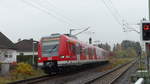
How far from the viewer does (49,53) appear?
77.5ft

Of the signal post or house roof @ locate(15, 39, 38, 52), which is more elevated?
house roof @ locate(15, 39, 38, 52)

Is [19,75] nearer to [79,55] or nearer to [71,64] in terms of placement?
[71,64]

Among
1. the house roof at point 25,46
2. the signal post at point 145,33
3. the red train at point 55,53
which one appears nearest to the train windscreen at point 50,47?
the red train at point 55,53

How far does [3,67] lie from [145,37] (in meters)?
17.7

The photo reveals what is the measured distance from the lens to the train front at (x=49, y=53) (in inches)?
917

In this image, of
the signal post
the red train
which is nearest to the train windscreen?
the red train

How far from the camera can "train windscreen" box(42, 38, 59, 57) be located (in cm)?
2354

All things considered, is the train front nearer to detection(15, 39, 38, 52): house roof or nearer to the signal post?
the signal post

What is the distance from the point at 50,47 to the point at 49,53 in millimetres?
507

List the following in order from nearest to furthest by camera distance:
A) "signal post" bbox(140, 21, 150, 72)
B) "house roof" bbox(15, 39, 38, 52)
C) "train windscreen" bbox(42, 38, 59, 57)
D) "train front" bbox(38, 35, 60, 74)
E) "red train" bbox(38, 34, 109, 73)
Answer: "signal post" bbox(140, 21, 150, 72), "red train" bbox(38, 34, 109, 73), "train front" bbox(38, 35, 60, 74), "train windscreen" bbox(42, 38, 59, 57), "house roof" bbox(15, 39, 38, 52)

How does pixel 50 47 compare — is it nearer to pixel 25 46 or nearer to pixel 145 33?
pixel 145 33

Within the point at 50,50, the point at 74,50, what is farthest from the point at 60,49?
the point at 74,50

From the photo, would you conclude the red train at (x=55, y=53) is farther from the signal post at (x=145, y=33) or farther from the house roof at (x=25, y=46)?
the house roof at (x=25, y=46)

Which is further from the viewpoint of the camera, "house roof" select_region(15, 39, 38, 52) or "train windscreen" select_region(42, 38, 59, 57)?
"house roof" select_region(15, 39, 38, 52)
